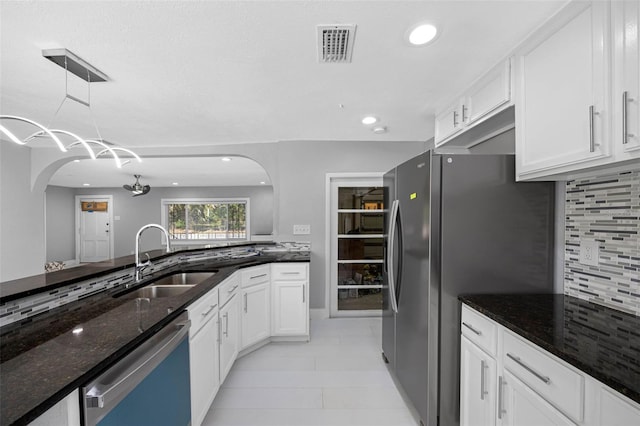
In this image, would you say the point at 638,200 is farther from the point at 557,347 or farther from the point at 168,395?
the point at 168,395

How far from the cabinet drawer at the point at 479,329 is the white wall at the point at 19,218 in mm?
5007

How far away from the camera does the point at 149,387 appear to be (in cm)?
116

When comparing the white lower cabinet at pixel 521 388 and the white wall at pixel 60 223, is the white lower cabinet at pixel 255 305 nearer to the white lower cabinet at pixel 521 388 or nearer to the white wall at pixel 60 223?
the white lower cabinet at pixel 521 388

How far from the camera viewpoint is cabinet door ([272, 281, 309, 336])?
294 cm

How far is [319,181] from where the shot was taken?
368 cm

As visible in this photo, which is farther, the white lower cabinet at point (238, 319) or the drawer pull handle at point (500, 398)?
the white lower cabinet at point (238, 319)

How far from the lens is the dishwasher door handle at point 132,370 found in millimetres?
865

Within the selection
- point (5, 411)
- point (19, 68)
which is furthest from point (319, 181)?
point (5, 411)

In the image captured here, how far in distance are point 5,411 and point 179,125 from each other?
288 cm

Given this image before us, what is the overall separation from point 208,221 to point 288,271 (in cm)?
719

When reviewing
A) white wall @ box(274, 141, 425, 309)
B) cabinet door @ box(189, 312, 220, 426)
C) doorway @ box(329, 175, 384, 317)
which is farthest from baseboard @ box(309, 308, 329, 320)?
cabinet door @ box(189, 312, 220, 426)

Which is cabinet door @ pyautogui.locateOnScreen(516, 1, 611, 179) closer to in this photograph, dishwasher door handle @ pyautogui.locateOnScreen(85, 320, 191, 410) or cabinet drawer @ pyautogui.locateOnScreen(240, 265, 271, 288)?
dishwasher door handle @ pyautogui.locateOnScreen(85, 320, 191, 410)

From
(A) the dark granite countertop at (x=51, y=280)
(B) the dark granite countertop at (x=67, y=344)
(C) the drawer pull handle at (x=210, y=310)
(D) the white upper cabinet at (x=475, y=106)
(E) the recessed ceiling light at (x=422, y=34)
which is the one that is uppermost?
(E) the recessed ceiling light at (x=422, y=34)

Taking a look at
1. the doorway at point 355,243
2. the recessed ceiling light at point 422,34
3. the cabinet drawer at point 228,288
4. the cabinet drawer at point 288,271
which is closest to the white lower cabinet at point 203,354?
the cabinet drawer at point 228,288
